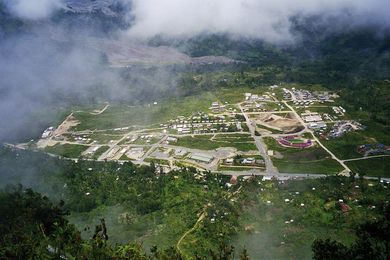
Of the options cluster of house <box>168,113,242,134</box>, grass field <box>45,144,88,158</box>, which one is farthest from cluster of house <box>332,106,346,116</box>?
grass field <box>45,144,88,158</box>

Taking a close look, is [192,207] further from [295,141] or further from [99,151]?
[295,141]

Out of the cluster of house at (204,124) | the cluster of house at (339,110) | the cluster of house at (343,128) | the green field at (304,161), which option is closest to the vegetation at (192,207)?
the green field at (304,161)

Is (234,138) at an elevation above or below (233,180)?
below

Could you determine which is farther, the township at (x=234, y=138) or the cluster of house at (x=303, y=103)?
the cluster of house at (x=303, y=103)

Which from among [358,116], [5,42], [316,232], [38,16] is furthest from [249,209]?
[38,16]

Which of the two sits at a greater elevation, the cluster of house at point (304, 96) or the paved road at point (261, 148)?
the paved road at point (261, 148)

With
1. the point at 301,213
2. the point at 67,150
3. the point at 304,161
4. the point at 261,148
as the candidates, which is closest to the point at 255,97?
the point at 261,148

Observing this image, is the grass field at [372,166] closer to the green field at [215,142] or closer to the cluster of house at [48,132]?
the green field at [215,142]
